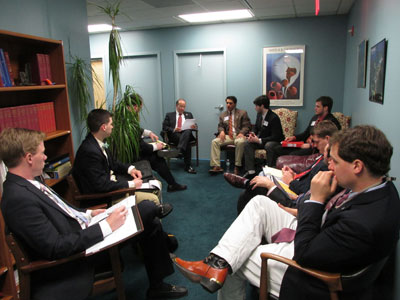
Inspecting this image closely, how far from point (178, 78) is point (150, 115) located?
1.01 m

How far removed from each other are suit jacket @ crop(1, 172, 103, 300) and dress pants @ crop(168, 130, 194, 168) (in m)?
3.65

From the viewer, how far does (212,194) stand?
14.0 ft

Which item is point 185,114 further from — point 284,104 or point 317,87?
point 317,87

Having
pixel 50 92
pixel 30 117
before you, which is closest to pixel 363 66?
pixel 50 92

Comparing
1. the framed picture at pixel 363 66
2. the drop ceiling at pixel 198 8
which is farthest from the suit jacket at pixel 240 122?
the framed picture at pixel 363 66

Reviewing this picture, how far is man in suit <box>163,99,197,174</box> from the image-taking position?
17.5 ft

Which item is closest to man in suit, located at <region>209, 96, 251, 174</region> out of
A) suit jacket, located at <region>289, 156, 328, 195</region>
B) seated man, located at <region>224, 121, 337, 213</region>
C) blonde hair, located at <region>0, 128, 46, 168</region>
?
seated man, located at <region>224, 121, 337, 213</region>

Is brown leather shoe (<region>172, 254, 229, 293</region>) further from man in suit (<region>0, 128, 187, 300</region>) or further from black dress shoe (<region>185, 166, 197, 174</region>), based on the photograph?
black dress shoe (<region>185, 166, 197, 174</region>)

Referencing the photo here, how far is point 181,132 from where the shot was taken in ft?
18.1

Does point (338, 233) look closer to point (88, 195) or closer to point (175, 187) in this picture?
point (88, 195)

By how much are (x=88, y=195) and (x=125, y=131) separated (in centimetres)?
127

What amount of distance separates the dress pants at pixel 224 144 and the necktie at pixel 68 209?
3.39 meters

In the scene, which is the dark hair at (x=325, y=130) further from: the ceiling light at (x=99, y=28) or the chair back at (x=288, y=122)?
the ceiling light at (x=99, y=28)

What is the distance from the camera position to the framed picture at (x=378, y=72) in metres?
2.44
